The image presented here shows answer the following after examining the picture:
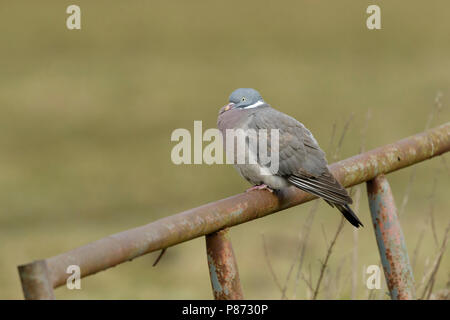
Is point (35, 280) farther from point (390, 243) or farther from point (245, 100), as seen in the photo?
point (245, 100)

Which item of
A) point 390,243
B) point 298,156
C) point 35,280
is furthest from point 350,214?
point 35,280

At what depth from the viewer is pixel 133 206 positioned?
7988 mm

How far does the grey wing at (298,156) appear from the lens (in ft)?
10.2

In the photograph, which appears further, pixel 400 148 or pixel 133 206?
pixel 133 206

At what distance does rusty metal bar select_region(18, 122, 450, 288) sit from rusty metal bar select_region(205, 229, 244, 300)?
0.04 m

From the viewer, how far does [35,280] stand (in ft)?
6.23

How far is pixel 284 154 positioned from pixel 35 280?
155 centimetres

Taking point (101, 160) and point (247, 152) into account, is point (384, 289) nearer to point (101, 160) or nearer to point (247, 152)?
point (247, 152)

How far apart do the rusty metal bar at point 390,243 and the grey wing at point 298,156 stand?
0.31 ft

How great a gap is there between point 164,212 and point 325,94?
2.31 metres

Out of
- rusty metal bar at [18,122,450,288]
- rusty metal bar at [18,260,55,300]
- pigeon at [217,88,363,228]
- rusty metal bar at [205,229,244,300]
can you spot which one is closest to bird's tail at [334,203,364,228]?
pigeon at [217,88,363,228]

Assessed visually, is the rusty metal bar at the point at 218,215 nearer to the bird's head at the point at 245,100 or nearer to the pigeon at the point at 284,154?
the pigeon at the point at 284,154

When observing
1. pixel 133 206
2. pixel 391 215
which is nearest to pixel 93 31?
pixel 133 206

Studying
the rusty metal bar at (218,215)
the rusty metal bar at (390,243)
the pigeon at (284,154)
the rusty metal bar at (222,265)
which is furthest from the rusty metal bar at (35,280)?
the rusty metal bar at (390,243)
